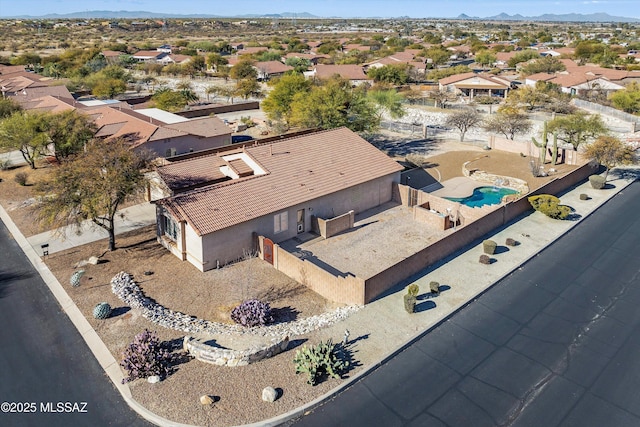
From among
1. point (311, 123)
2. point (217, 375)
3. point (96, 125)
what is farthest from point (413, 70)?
point (217, 375)

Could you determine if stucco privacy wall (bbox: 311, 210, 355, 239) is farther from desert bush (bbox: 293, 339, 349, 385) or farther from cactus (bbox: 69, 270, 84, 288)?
cactus (bbox: 69, 270, 84, 288)

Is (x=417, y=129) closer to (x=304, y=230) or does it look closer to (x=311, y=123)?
(x=311, y=123)

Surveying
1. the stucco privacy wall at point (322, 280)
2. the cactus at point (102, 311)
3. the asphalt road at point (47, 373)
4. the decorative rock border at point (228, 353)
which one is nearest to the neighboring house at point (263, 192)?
the stucco privacy wall at point (322, 280)

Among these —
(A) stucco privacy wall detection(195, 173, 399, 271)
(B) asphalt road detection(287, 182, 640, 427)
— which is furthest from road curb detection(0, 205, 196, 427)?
(A) stucco privacy wall detection(195, 173, 399, 271)

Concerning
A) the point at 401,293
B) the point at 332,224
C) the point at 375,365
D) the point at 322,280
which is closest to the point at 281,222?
the point at 332,224

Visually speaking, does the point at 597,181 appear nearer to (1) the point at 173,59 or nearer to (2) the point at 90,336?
(2) the point at 90,336

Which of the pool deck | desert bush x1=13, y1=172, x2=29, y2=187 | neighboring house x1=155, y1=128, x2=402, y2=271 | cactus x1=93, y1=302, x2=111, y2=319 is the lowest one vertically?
cactus x1=93, y1=302, x2=111, y2=319

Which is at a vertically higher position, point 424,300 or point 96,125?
point 96,125
